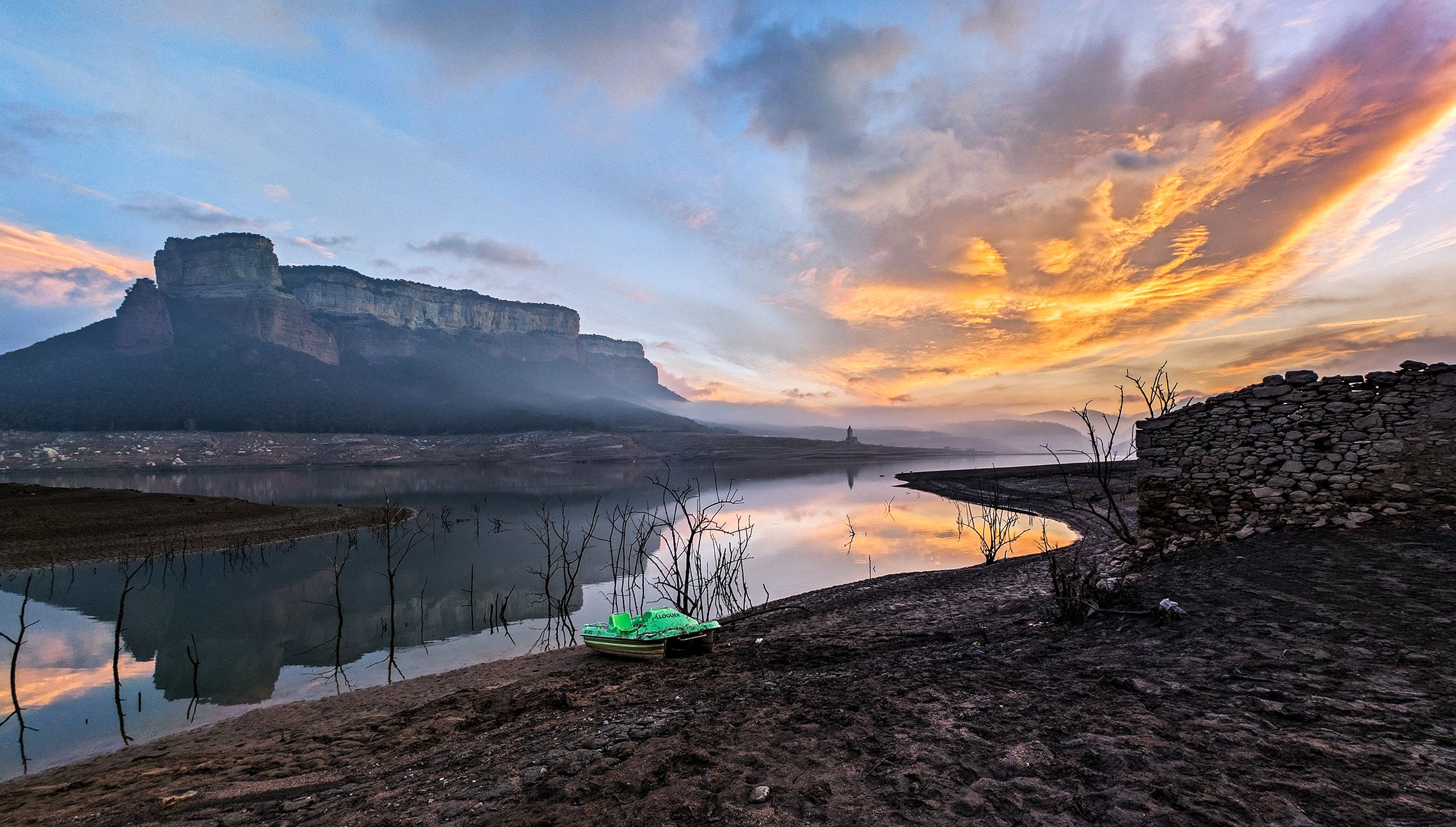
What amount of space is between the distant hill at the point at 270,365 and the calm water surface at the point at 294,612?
100m

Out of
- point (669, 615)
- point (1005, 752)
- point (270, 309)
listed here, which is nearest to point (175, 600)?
point (669, 615)

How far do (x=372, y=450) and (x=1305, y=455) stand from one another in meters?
119

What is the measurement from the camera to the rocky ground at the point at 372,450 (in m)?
80.8

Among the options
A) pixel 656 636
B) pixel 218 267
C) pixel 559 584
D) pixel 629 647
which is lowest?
pixel 559 584

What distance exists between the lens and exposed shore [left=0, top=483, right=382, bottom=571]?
23.4 m

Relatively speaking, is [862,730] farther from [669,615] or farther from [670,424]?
[670,424]

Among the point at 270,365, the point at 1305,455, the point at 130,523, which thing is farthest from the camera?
the point at 270,365

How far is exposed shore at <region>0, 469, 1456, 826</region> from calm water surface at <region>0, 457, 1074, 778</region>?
2520 mm

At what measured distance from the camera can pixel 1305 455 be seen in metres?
10.5

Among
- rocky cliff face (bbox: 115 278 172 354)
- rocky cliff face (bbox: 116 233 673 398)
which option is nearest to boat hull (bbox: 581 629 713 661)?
rocky cliff face (bbox: 116 233 673 398)

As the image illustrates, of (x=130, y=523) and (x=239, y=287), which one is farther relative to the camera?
(x=239, y=287)

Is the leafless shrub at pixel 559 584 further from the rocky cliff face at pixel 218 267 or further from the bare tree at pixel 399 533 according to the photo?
the rocky cliff face at pixel 218 267

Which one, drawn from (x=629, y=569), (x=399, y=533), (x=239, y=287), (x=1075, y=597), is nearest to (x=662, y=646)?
(x=1075, y=597)

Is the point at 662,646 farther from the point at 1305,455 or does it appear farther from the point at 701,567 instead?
the point at 1305,455
